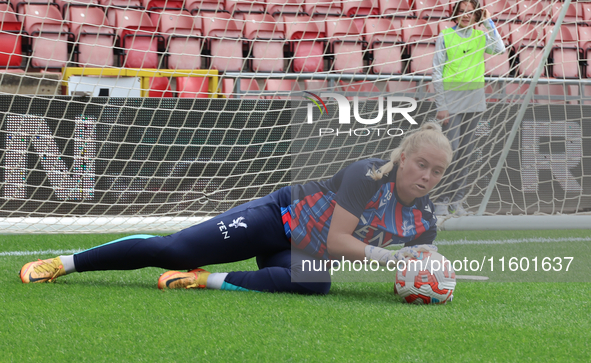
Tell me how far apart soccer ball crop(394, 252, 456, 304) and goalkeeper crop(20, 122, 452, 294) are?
0.04m

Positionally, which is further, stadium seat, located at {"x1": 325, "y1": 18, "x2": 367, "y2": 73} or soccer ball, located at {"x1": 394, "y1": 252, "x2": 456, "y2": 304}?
stadium seat, located at {"x1": 325, "y1": 18, "x2": 367, "y2": 73}

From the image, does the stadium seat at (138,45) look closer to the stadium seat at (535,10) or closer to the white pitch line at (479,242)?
the white pitch line at (479,242)

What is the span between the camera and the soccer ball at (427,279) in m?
2.06

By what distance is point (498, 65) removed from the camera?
139 inches

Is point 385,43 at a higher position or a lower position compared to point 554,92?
higher

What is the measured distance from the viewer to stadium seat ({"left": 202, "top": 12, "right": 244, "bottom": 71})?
498 cm

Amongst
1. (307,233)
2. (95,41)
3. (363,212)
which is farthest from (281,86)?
(363,212)

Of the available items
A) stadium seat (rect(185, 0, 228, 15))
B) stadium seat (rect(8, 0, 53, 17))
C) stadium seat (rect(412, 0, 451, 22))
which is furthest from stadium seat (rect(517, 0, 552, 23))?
stadium seat (rect(8, 0, 53, 17))

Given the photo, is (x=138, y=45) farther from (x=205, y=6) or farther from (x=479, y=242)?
(x=479, y=242)

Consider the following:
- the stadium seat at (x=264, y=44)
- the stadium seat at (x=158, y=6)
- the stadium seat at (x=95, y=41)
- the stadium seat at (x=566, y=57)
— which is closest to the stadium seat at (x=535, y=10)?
the stadium seat at (x=566, y=57)

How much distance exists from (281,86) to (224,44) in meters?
0.98

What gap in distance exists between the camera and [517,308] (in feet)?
6.83

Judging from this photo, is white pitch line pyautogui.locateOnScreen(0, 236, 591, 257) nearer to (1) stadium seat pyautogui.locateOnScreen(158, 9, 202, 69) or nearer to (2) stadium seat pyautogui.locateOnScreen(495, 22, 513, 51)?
(2) stadium seat pyautogui.locateOnScreen(495, 22, 513, 51)

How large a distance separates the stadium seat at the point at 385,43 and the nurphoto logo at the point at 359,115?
206 centimetres
